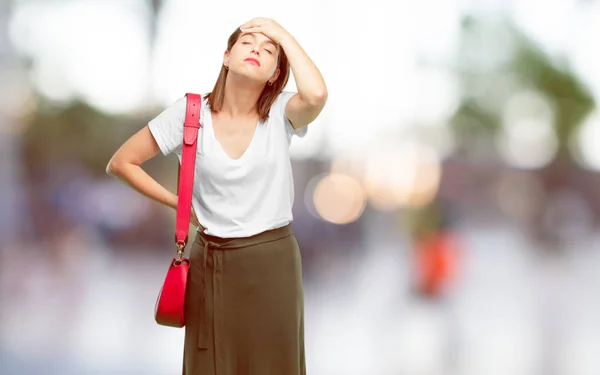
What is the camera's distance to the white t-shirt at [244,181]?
182 centimetres

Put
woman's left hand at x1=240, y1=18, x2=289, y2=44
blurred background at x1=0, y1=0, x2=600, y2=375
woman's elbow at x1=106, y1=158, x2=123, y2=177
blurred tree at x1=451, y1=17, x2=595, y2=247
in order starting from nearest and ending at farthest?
woman's left hand at x1=240, y1=18, x2=289, y2=44
woman's elbow at x1=106, y1=158, x2=123, y2=177
blurred background at x1=0, y1=0, x2=600, y2=375
blurred tree at x1=451, y1=17, x2=595, y2=247

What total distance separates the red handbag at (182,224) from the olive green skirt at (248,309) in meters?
0.05

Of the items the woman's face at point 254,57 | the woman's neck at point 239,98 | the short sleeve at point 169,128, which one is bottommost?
the short sleeve at point 169,128

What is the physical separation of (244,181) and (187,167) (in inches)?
5.8

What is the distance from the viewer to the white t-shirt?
71.5 inches

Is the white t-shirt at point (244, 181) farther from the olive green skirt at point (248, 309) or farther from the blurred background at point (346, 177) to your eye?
the blurred background at point (346, 177)

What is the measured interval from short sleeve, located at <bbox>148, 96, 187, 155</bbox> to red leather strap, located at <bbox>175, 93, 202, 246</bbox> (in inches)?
1.4

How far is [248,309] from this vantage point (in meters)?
1.87

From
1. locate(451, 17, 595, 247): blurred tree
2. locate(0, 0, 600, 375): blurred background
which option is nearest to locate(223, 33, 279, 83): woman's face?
locate(0, 0, 600, 375): blurred background

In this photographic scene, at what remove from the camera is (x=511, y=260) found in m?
9.98

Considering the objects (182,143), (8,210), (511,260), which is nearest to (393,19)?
(511,260)

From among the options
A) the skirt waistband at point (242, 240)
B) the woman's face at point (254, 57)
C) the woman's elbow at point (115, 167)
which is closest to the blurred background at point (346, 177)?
the woman's elbow at point (115, 167)

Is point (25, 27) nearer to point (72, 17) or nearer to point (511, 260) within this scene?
point (72, 17)

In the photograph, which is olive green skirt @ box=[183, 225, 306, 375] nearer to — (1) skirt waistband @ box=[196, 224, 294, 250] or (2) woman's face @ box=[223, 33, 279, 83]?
(1) skirt waistband @ box=[196, 224, 294, 250]
